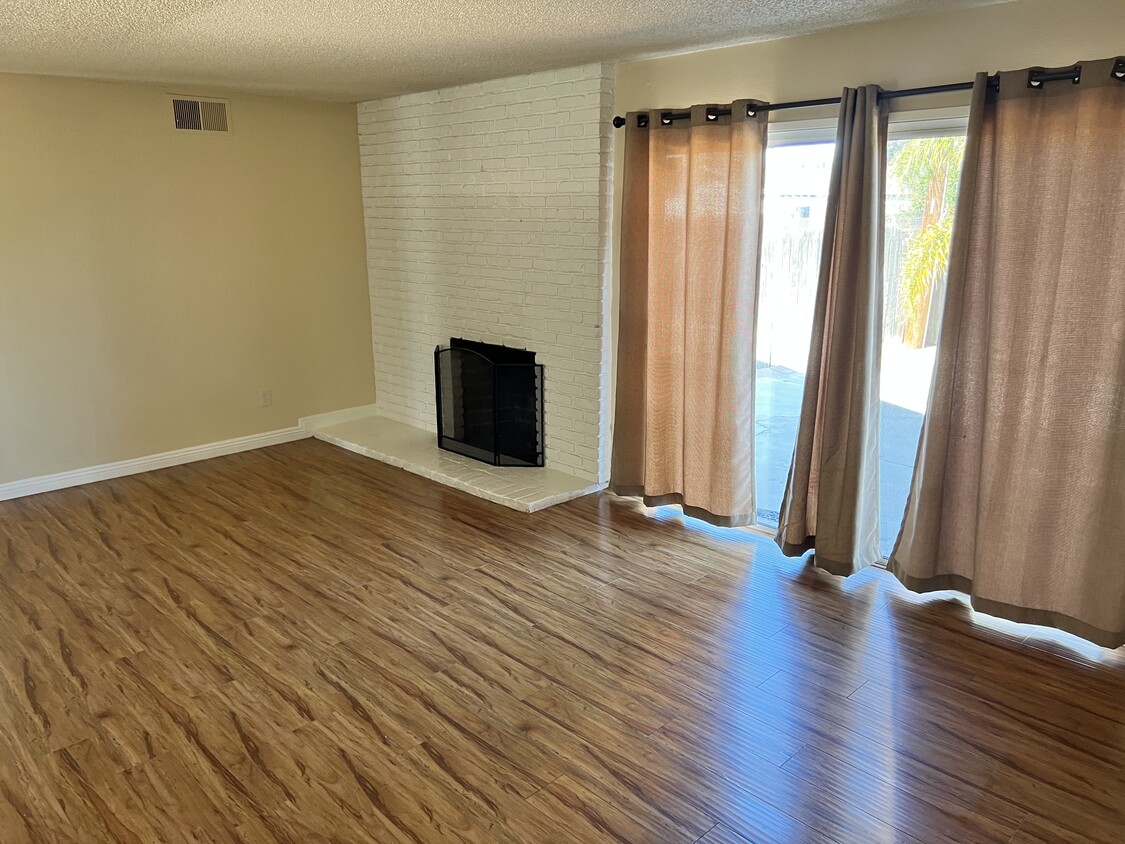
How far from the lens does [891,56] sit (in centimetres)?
318

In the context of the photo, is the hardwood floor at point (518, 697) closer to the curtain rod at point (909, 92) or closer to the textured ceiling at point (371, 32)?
the curtain rod at point (909, 92)

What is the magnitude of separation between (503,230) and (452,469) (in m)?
1.52

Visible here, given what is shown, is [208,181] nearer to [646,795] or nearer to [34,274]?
[34,274]

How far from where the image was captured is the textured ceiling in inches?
113

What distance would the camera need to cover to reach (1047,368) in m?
2.89

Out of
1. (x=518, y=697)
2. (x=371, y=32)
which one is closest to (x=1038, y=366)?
(x=518, y=697)

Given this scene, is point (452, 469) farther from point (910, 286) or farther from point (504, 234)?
point (910, 286)

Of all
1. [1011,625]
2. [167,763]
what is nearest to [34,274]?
[167,763]

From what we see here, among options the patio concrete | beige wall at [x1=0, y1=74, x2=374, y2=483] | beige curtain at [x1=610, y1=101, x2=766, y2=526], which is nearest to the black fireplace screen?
beige curtain at [x1=610, y1=101, x2=766, y2=526]

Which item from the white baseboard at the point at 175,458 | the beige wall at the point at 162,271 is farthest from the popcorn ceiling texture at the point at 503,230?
the white baseboard at the point at 175,458

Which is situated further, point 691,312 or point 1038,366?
point 691,312

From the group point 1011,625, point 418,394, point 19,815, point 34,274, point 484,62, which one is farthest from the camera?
point 418,394

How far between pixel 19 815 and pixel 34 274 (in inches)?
133

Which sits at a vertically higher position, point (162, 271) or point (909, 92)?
point (909, 92)
